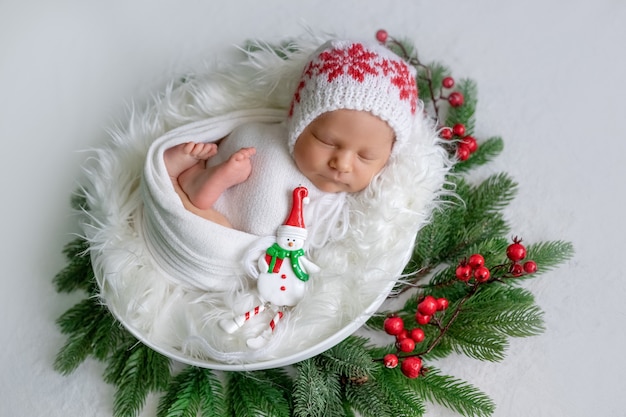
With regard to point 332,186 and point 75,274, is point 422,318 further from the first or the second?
point 75,274

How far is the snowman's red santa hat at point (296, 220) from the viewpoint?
1.39 meters

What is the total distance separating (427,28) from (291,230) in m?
0.84

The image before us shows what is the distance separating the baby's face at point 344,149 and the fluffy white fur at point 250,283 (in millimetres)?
51

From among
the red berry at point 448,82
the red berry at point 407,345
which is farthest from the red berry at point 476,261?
the red berry at point 448,82

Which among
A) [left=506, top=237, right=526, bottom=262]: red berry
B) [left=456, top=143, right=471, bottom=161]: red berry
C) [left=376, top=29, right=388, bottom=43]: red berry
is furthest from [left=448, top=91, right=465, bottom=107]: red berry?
[left=506, top=237, right=526, bottom=262]: red berry

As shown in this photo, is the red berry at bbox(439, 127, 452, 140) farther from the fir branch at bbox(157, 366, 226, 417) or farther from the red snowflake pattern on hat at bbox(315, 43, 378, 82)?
the fir branch at bbox(157, 366, 226, 417)

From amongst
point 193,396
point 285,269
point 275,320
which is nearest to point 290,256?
point 285,269

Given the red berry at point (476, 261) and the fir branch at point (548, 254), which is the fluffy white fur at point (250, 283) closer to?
the red berry at point (476, 261)

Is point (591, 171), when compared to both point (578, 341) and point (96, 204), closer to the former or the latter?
point (578, 341)

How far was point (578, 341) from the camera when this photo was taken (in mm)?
1496

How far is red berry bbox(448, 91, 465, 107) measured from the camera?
1.66 m

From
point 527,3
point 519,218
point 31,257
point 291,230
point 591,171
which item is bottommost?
point 31,257

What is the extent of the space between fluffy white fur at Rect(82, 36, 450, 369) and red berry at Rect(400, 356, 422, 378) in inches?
5.2

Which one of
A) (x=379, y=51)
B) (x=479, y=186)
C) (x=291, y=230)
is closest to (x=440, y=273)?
(x=479, y=186)
